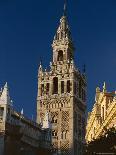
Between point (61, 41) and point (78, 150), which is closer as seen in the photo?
point (78, 150)

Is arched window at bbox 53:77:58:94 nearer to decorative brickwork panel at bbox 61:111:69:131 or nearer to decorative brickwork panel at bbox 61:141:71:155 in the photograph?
decorative brickwork panel at bbox 61:111:69:131

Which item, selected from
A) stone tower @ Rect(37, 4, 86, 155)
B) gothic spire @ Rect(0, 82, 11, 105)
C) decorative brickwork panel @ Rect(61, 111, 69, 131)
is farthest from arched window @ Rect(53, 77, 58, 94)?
gothic spire @ Rect(0, 82, 11, 105)

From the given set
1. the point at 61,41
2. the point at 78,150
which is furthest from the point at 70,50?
the point at 78,150

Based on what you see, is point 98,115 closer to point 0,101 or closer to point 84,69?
point 84,69

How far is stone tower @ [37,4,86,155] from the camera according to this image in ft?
251

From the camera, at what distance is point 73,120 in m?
76.9

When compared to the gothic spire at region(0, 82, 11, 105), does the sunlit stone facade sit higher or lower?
higher

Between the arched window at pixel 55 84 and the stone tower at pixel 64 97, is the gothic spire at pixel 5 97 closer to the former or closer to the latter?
the stone tower at pixel 64 97

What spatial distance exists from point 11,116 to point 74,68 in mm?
29723

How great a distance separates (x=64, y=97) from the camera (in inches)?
3091

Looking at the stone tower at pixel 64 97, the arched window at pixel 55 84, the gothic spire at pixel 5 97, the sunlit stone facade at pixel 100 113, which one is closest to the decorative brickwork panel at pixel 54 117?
the stone tower at pixel 64 97

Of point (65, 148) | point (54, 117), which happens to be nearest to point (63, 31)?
point (54, 117)

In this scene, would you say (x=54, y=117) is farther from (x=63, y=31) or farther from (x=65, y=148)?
(x=63, y=31)

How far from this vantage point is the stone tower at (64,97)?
76.4 m
